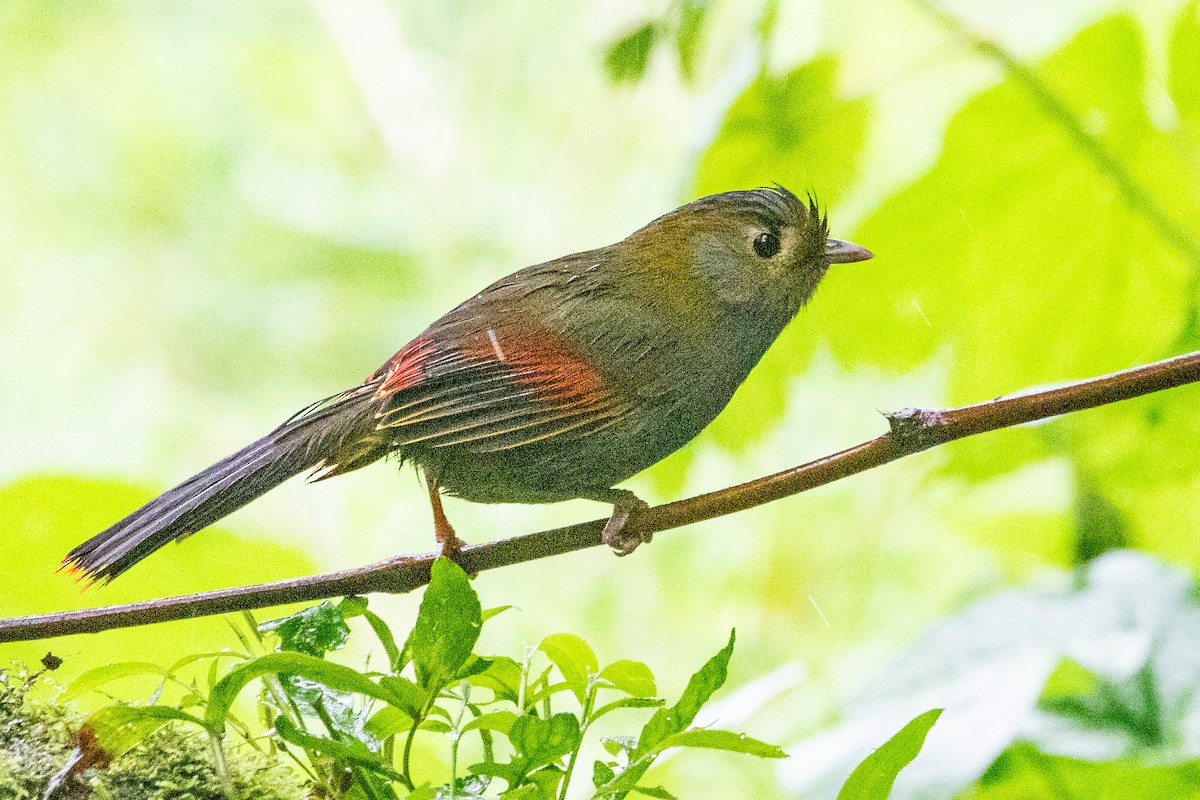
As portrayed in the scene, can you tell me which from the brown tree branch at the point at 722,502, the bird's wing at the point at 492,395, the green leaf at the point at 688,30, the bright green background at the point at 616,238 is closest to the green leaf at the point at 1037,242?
the bright green background at the point at 616,238

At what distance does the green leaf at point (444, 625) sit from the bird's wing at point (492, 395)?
45 cm

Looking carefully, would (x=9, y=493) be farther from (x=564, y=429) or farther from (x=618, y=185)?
(x=618, y=185)

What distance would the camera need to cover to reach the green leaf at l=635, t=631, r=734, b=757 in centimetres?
71

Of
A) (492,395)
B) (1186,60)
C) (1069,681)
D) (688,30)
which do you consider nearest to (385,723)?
(492,395)

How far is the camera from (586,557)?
2.43 m

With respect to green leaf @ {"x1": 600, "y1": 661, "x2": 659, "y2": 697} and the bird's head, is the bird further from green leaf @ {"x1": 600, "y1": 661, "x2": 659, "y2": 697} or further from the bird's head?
green leaf @ {"x1": 600, "y1": 661, "x2": 659, "y2": 697}

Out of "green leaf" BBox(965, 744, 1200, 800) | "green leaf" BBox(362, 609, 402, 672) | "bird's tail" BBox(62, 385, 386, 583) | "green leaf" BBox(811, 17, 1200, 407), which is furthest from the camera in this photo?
"green leaf" BBox(811, 17, 1200, 407)

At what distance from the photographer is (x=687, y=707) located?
71 cm

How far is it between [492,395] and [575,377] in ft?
0.31

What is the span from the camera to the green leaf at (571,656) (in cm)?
82

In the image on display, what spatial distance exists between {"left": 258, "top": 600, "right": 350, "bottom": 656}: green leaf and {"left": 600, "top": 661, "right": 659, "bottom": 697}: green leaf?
194 mm

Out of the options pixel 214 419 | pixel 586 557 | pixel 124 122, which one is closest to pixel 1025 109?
pixel 586 557

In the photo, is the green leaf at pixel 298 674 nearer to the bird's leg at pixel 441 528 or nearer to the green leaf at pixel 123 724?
the green leaf at pixel 123 724

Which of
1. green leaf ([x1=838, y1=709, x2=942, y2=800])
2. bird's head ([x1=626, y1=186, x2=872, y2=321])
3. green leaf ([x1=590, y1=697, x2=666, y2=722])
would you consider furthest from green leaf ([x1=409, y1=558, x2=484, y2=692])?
bird's head ([x1=626, y1=186, x2=872, y2=321])
